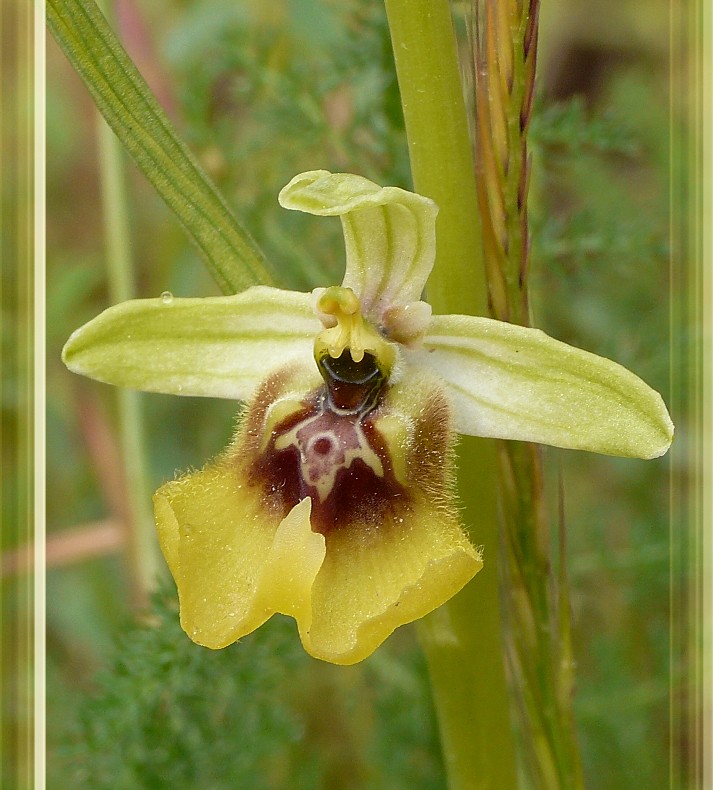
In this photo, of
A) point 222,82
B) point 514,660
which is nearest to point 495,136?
point 514,660

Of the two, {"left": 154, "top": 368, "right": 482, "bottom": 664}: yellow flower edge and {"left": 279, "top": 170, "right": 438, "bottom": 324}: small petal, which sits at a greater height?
{"left": 279, "top": 170, "right": 438, "bottom": 324}: small petal

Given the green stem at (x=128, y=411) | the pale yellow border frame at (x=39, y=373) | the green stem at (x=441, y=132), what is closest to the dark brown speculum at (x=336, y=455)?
the green stem at (x=441, y=132)

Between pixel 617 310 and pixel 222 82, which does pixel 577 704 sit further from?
pixel 222 82

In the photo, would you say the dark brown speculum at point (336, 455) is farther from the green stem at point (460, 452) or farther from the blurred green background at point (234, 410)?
the blurred green background at point (234, 410)

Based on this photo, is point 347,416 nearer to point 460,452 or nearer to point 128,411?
point 460,452

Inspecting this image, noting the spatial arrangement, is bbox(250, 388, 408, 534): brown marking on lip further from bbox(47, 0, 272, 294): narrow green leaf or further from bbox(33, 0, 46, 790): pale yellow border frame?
bbox(33, 0, 46, 790): pale yellow border frame

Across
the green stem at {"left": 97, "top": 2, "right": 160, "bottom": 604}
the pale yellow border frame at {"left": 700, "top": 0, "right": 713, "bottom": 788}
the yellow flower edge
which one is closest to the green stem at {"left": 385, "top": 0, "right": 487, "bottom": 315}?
the yellow flower edge
